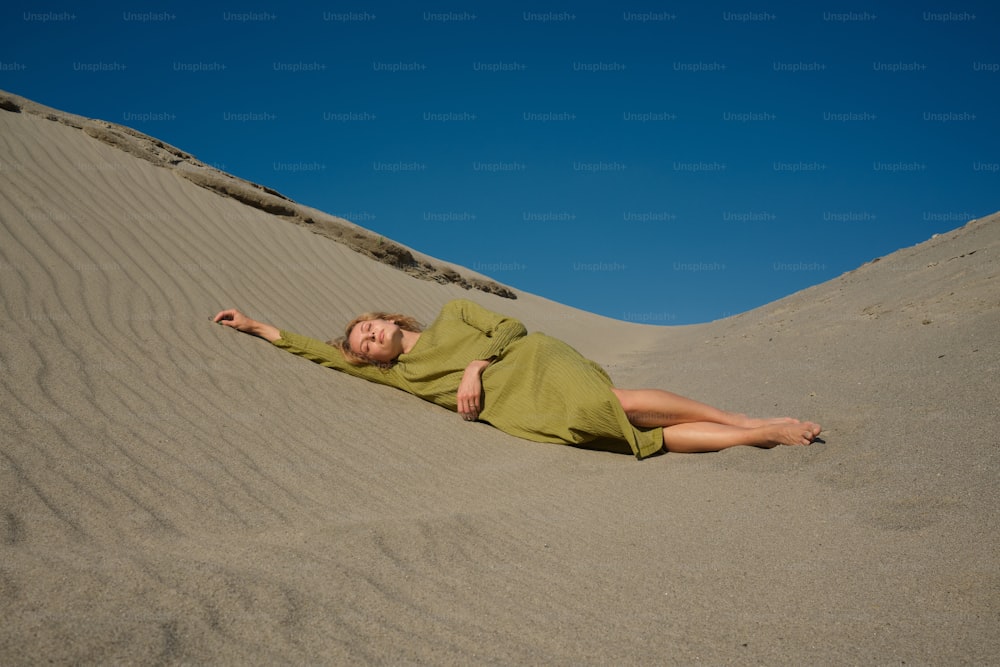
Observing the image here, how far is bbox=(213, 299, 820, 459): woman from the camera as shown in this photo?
12.2ft

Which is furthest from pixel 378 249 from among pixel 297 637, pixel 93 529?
pixel 297 637

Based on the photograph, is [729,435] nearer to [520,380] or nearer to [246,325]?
[520,380]

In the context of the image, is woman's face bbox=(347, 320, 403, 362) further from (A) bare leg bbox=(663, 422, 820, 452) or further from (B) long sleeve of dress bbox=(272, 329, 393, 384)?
(A) bare leg bbox=(663, 422, 820, 452)

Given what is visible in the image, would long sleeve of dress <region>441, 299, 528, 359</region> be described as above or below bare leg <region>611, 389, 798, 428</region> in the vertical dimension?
above

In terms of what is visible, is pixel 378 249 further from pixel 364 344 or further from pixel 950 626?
pixel 950 626

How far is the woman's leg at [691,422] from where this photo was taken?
365 cm

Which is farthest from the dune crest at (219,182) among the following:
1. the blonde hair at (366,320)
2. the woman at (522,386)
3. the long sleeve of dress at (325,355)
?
the blonde hair at (366,320)

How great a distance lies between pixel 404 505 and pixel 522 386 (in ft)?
4.81

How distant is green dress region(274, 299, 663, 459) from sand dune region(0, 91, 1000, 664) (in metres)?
0.17

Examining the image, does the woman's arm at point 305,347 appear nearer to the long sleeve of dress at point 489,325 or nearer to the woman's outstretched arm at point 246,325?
the woman's outstretched arm at point 246,325

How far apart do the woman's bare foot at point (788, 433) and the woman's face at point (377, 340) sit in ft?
7.77

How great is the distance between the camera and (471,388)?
4125 mm

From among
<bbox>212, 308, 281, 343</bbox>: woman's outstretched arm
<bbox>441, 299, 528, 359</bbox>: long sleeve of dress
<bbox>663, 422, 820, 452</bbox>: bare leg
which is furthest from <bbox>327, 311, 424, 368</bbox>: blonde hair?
<bbox>663, 422, 820, 452</bbox>: bare leg

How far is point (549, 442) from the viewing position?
13.3ft
